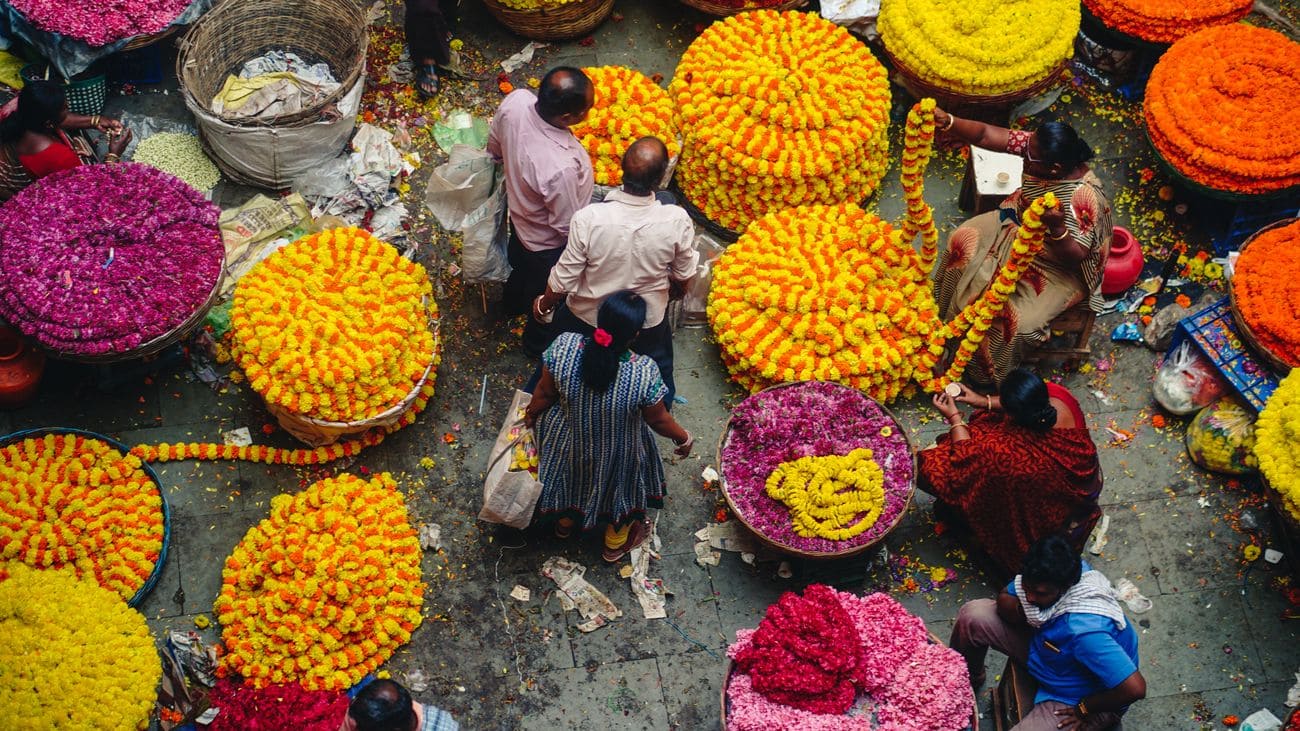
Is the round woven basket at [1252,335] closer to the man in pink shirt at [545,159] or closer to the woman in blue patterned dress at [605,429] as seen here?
the woman in blue patterned dress at [605,429]

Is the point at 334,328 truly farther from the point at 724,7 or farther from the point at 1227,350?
the point at 1227,350

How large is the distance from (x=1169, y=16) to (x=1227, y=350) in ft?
7.01

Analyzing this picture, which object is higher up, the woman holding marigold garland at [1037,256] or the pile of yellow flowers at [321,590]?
the woman holding marigold garland at [1037,256]

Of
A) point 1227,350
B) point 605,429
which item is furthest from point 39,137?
point 1227,350

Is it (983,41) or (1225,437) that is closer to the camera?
(1225,437)

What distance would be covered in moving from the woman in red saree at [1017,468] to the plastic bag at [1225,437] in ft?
3.23

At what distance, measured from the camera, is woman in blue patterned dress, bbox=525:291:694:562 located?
5.02 metres

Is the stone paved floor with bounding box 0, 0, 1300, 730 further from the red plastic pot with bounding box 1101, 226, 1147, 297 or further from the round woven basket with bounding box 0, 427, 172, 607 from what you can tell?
the red plastic pot with bounding box 1101, 226, 1147, 297

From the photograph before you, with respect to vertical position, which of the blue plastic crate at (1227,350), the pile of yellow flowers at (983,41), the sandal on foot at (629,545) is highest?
the pile of yellow flowers at (983,41)

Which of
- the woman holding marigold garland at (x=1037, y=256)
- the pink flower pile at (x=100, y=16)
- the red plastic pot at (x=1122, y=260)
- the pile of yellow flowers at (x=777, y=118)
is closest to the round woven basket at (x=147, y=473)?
the pink flower pile at (x=100, y=16)

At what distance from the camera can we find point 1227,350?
6371mm

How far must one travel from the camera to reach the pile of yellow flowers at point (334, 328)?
5.90m

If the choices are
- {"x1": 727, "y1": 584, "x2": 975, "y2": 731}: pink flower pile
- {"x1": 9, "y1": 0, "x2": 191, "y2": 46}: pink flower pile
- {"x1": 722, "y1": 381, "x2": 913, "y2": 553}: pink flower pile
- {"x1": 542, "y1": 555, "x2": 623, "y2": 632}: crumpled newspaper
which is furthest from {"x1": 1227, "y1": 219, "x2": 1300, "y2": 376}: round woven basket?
{"x1": 9, "y1": 0, "x2": 191, "y2": 46}: pink flower pile

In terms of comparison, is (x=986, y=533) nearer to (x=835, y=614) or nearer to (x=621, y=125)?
(x=835, y=614)
